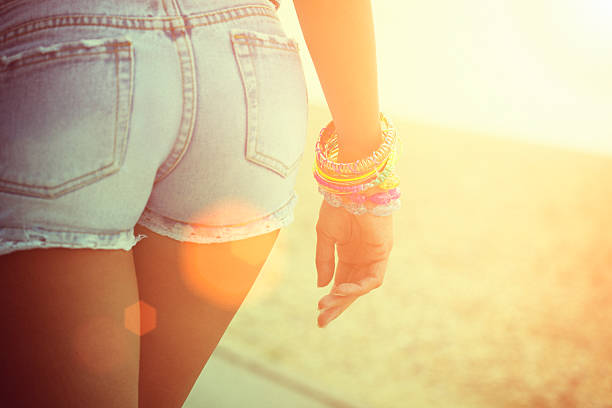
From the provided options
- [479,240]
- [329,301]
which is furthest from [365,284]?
[479,240]

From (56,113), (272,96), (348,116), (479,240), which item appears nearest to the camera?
(56,113)

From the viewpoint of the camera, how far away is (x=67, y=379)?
50 cm

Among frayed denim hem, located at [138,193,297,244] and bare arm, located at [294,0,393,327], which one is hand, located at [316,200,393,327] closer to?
bare arm, located at [294,0,393,327]

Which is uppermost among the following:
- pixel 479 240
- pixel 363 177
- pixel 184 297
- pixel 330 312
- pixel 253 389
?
pixel 363 177

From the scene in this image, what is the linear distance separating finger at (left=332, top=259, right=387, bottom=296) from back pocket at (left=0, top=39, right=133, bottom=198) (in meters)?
0.52

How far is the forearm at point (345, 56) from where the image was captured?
2.21 feet

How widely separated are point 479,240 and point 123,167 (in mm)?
1721

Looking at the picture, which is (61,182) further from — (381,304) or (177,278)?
(381,304)

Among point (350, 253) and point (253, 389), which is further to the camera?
point (253, 389)

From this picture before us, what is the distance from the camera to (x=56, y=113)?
1.44 feet

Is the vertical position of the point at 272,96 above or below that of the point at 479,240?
above

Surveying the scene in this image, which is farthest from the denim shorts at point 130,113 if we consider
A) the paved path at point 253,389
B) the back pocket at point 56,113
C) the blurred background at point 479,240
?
the paved path at point 253,389

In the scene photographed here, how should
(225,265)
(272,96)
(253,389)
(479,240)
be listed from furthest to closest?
(253,389)
(479,240)
(225,265)
(272,96)

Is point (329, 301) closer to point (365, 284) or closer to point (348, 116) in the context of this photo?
point (365, 284)
